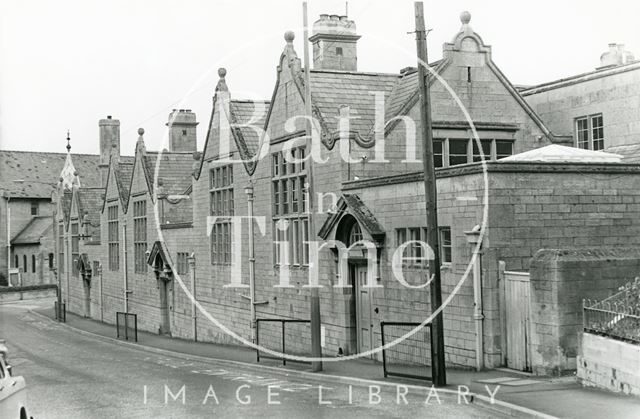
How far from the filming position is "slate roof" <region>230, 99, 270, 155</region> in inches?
1296

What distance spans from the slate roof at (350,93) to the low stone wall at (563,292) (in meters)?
9.57

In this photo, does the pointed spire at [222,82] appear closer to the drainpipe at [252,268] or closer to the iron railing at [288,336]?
the drainpipe at [252,268]

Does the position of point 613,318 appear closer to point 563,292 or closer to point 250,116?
point 563,292

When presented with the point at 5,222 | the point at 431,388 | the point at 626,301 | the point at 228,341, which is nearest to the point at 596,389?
the point at 626,301

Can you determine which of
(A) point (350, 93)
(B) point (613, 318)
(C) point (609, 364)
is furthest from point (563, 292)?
(A) point (350, 93)

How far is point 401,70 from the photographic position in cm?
2992

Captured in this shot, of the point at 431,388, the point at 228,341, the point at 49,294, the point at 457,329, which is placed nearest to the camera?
the point at 431,388

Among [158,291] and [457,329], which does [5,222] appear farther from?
[457,329]

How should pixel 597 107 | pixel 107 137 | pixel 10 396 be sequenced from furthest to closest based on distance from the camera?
pixel 107 137 → pixel 597 107 → pixel 10 396

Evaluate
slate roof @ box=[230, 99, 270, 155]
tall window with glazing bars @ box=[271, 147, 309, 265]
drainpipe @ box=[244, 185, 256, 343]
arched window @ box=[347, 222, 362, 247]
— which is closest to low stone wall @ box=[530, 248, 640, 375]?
arched window @ box=[347, 222, 362, 247]

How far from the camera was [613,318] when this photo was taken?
16.6m

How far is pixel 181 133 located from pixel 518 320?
32.3 metres

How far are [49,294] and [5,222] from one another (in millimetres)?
15062

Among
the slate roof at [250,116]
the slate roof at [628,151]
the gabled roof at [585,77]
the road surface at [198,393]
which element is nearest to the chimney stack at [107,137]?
the slate roof at [250,116]
